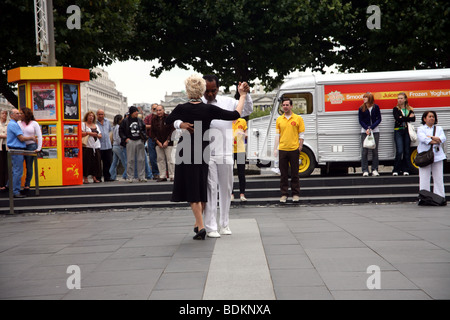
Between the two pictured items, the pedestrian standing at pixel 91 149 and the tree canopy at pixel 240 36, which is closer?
the pedestrian standing at pixel 91 149

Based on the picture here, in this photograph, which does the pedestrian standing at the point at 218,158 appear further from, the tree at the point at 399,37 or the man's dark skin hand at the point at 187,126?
the tree at the point at 399,37

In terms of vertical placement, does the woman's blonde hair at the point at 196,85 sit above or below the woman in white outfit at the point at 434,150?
above

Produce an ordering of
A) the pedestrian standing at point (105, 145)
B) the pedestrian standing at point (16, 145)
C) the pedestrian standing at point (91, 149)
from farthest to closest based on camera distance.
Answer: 1. the pedestrian standing at point (105, 145)
2. the pedestrian standing at point (91, 149)
3. the pedestrian standing at point (16, 145)

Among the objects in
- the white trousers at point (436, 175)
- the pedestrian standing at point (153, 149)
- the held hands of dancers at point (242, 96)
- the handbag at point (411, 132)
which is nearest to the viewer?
the held hands of dancers at point (242, 96)

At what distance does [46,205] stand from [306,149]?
675cm

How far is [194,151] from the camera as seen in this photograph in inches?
265

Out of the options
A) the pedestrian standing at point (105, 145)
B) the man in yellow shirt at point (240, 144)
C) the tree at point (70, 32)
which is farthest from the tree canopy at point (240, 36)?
the man in yellow shirt at point (240, 144)

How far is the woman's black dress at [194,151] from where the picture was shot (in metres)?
Answer: 6.61

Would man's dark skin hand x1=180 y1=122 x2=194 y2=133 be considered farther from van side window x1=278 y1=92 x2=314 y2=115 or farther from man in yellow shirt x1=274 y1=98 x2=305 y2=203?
van side window x1=278 y1=92 x2=314 y2=115

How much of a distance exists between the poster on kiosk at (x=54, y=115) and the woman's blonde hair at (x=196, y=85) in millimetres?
7562

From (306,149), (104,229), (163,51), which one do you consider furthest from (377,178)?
(163,51)

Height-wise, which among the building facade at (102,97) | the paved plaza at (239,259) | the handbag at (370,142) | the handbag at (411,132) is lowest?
the paved plaza at (239,259)

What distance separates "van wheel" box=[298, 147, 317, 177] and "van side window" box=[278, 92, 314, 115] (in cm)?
111

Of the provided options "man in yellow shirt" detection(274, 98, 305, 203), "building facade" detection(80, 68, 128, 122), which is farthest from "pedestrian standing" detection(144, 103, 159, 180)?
"building facade" detection(80, 68, 128, 122)
